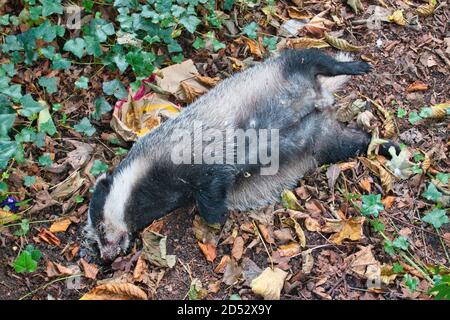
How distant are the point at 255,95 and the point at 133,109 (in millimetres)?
929

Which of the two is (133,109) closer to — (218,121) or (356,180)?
(218,121)

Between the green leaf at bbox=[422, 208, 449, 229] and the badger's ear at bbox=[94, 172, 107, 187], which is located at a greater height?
the badger's ear at bbox=[94, 172, 107, 187]

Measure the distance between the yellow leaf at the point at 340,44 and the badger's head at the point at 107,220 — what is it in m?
2.09

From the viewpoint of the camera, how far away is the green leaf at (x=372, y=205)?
3781 millimetres

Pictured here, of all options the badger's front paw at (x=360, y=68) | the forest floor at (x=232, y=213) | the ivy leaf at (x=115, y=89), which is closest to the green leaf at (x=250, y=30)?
the forest floor at (x=232, y=213)

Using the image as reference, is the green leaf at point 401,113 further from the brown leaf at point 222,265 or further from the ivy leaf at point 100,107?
the ivy leaf at point 100,107

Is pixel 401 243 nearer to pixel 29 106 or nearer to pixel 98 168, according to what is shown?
pixel 98 168

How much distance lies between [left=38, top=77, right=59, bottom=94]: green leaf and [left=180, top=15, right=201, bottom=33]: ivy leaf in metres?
1.03

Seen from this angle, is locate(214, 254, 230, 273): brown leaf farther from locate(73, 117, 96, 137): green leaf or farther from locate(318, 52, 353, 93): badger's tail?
locate(318, 52, 353, 93): badger's tail

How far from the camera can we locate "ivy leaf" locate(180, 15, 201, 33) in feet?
14.3

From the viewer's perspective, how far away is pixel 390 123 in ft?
14.4

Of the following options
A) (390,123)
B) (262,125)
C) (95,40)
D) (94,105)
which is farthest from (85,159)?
(390,123)

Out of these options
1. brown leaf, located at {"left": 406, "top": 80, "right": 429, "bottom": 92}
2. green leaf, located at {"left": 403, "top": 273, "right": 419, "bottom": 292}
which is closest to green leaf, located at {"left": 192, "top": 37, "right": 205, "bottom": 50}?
brown leaf, located at {"left": 406, "top": 80, "right": 429, "bottom": 92}

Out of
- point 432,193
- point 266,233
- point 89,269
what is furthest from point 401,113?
point 89,269
